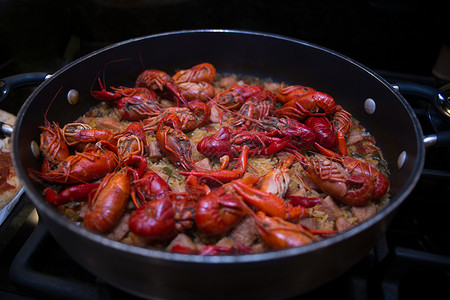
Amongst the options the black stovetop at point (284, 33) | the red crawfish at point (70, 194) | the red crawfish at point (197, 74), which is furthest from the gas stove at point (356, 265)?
the red crawfish at point (197, 74)

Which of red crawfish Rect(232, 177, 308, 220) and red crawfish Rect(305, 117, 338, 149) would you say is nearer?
red crawfish Rect(232, 177, 308, 220)

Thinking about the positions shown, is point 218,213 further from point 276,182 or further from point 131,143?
point 131,143

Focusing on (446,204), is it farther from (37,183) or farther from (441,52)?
(37,183)

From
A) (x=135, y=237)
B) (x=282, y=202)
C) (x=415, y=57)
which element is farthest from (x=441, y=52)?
(x=135, y=237)

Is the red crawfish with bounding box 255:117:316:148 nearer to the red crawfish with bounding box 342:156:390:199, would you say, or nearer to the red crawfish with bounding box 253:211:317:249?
the red crawfish with bounding box 342:156:390:199

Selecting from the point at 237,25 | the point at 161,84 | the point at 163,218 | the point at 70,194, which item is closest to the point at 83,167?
the point at 70,194

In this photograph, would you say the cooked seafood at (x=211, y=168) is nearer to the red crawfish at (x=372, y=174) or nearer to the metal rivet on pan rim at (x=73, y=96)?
the red crawfish at (x=372, y=174)

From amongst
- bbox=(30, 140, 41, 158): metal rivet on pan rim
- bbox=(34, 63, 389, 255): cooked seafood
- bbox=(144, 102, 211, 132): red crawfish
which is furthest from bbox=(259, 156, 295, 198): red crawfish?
bbox=(30, 140, 41, 158): metal rivet on pan rim
